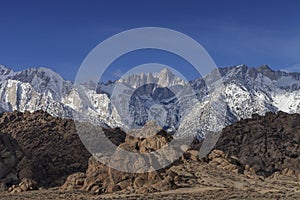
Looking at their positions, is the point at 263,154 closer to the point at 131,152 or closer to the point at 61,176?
the point at 61,176

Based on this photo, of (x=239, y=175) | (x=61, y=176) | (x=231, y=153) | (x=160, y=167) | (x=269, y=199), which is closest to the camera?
(x=269, y=199)

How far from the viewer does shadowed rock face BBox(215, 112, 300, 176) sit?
161875 mm

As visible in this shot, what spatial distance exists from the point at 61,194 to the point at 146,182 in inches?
550

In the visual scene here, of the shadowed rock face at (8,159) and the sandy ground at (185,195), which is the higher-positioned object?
the shadowed rock face at (8,159)

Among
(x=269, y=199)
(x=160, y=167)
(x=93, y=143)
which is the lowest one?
(x=269, y=199)

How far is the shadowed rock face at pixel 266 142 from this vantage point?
162 meters

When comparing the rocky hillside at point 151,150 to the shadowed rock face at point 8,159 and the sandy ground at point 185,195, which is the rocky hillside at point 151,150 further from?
the sandy ground at point 185,195

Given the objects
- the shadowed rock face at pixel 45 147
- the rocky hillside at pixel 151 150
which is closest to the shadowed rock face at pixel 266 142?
the rocky hillside at pixel 151 150

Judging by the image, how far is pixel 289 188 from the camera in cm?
9469

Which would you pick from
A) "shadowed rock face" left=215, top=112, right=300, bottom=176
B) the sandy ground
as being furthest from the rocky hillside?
the sandy ground

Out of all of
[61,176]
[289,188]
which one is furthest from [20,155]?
[289,188]

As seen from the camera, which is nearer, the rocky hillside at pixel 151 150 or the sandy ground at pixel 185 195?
the sandy ground at pixel 185 195

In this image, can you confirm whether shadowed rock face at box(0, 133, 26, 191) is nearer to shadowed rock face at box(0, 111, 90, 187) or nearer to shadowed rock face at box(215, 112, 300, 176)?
shadowed rock face at box(0, 111, 90, 187)

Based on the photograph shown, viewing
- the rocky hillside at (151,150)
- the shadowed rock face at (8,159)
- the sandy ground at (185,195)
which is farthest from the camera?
the shadowed rock face at (8,159)
